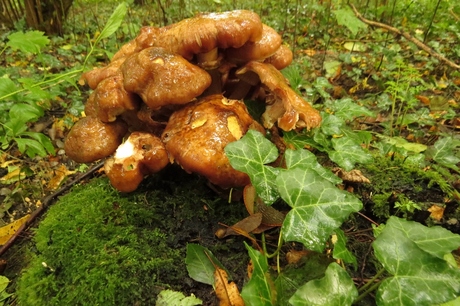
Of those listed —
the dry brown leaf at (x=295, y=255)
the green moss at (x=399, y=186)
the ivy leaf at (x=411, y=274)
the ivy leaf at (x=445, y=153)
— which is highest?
the ivy leaf at (x=411, y=274)

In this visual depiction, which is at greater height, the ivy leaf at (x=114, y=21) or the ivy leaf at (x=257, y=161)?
the ivy leaf at (x=114, y=21)

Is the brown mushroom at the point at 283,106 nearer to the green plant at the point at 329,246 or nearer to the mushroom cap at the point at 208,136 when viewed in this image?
the mushroom cap at the point at 208,136

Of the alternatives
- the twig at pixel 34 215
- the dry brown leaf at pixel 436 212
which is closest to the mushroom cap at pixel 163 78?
the twig at pixel 34 215

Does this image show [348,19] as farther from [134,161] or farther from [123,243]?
[123,243]

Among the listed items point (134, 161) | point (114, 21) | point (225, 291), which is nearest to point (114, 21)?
point (114, 21)

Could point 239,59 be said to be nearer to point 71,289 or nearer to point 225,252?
point 225,252

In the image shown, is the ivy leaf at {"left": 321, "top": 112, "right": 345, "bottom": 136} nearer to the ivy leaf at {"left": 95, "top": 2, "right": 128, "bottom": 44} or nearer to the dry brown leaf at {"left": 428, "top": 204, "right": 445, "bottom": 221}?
the dry brown leaf at {"left": 428, "top": 204, "right": 445, "bottom": 221}
